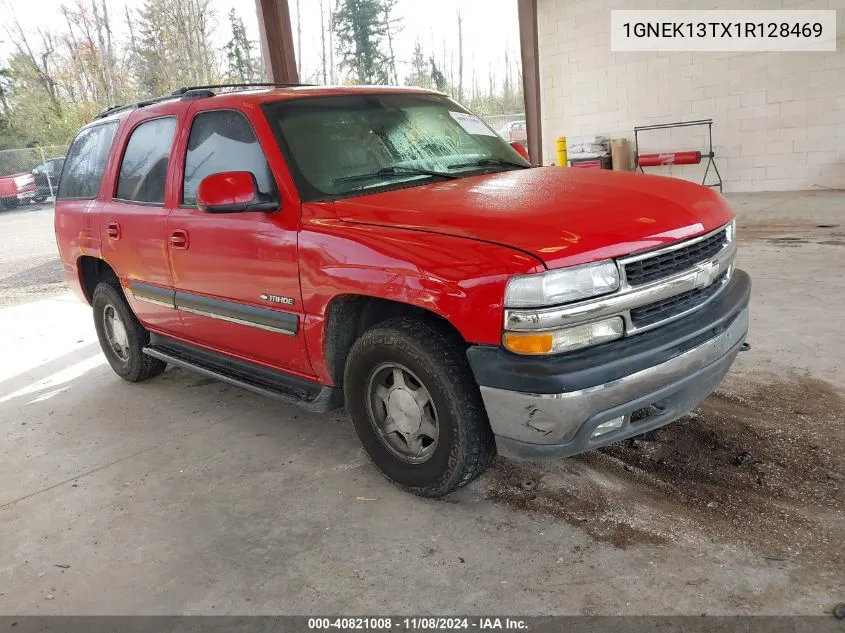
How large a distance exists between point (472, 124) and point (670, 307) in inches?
73.6

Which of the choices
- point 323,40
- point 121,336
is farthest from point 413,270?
point 323,40

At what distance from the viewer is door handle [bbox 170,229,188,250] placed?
358 centimetres

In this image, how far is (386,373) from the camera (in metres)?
2.82

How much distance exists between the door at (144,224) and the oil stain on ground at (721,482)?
2336mm

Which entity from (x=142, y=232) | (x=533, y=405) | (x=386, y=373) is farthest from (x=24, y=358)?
(x=533, y=405)

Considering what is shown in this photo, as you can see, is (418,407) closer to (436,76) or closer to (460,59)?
(436,76)

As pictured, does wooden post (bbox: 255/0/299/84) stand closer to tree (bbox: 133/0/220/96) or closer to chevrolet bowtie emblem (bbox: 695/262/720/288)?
chevrolet bowtie emblem (bbox: 695/262/720/288)

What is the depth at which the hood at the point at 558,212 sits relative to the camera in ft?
7.60

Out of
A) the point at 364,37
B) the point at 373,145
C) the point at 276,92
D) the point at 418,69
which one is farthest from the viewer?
the point at 418,69

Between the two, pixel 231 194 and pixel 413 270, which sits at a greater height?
pixel 231 194

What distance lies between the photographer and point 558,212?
8.21 feet

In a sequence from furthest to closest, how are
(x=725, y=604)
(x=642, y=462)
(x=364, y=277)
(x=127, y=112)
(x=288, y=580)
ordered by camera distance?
(x=127, y=112)
(x=642, y=462)
(x=364, y=277)
(x=288, y=580)
(x=725, y=604)

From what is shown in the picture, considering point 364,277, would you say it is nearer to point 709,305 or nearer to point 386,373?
point 386,373

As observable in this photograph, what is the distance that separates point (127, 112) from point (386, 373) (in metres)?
2.82
